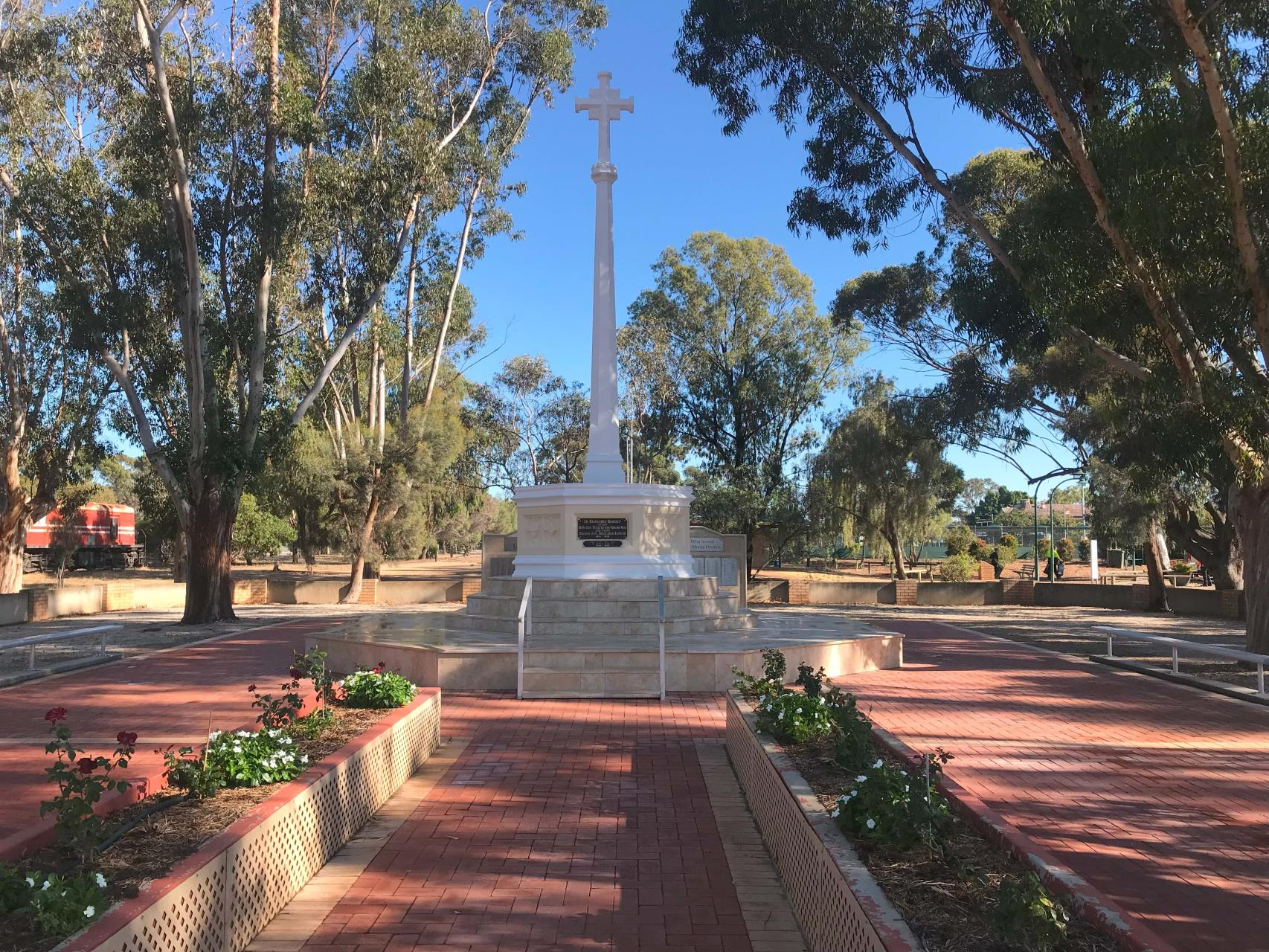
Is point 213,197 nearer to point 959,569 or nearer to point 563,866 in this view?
point 563,866

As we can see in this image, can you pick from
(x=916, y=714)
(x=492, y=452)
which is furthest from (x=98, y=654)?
(x=492, y=452)

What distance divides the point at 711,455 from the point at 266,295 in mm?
21311

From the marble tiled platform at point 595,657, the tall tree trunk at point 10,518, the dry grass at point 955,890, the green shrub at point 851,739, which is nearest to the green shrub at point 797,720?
the green shrub at point 851,739

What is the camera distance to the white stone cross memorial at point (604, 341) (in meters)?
15.2

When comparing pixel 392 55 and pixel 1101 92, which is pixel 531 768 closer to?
pixel 1101 92

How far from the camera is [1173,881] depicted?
4.72 metres

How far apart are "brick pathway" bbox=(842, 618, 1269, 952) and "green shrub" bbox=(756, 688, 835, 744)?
4.08 feet

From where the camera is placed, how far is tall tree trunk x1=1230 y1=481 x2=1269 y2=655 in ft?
41.1

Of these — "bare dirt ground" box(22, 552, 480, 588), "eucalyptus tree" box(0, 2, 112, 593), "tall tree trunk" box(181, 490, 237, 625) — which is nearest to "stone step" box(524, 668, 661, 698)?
"tall tree trunk" box(181, 490, 237, 625)

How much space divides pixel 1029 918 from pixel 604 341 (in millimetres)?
13360

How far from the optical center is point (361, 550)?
28.3 meters

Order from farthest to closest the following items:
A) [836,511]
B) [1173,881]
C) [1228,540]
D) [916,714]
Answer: [836,511], [1228,540], [916,714], [1173,881]

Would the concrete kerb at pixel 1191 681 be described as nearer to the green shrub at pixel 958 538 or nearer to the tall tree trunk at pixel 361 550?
the tall tree trunk at pixel 361 550

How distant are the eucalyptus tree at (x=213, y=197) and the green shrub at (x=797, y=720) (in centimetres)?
1615
